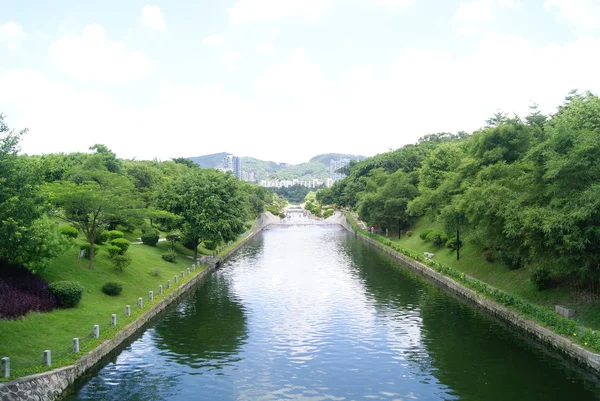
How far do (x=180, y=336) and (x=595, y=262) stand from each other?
21.2 metres

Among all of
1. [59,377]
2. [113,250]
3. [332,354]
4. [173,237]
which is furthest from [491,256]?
[59,377]

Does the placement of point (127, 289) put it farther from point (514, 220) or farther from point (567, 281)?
point (567, 281)

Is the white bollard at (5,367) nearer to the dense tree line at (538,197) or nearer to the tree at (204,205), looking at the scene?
the dense tree line at (538,197)

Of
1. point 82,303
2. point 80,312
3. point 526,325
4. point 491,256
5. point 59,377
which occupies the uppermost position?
point 491,256

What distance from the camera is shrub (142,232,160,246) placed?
165 feet

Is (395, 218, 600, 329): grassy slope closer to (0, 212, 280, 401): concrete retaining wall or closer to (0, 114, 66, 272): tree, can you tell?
(0, 212, 280, 401): concrete retaining wall

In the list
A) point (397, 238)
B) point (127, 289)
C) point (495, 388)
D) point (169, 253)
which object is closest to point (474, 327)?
point (495, 388)

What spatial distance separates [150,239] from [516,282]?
34447 millimetres

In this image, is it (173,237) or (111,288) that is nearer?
(111,288)

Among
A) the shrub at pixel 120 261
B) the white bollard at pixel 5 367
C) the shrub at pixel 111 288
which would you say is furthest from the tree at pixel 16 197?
the shrub at pixel 120 261

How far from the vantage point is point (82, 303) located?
27.5 meters

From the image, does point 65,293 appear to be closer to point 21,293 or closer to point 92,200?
point 21,293

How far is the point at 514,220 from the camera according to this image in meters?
27.5

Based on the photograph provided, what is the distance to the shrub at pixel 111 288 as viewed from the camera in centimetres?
3081
